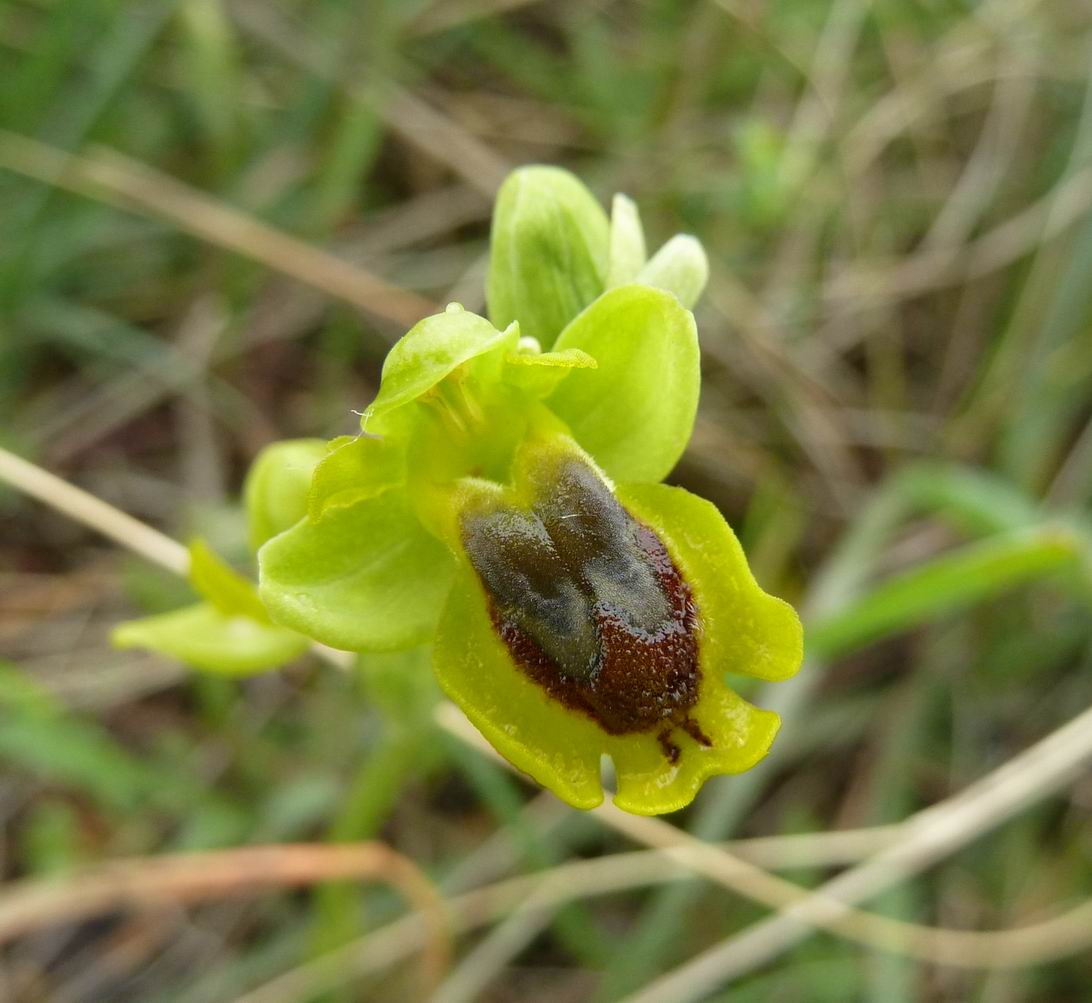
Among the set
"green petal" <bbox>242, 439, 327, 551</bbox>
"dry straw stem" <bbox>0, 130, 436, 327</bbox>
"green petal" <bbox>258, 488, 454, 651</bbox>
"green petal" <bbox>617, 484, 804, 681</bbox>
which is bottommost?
"dry straw stem" <bbox>0, 130, 436, 327</bbox>

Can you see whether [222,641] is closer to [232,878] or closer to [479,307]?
[232,878]

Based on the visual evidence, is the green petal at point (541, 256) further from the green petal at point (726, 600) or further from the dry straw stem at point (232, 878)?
the dry straw stem at point (232, 878)

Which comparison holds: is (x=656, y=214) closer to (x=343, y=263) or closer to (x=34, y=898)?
(x=343, y=263)

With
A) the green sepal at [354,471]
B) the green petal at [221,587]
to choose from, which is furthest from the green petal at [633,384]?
the green petal at [221,587]

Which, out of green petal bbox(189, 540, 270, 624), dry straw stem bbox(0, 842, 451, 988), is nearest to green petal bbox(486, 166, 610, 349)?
green petal bbox(189, 540, 270, 624)

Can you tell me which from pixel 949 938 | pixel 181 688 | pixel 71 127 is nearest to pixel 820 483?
pixel 949 938

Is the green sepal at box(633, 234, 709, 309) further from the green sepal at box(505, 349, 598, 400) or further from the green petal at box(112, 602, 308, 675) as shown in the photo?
the green petal at box(112, 602, 308, 675)
